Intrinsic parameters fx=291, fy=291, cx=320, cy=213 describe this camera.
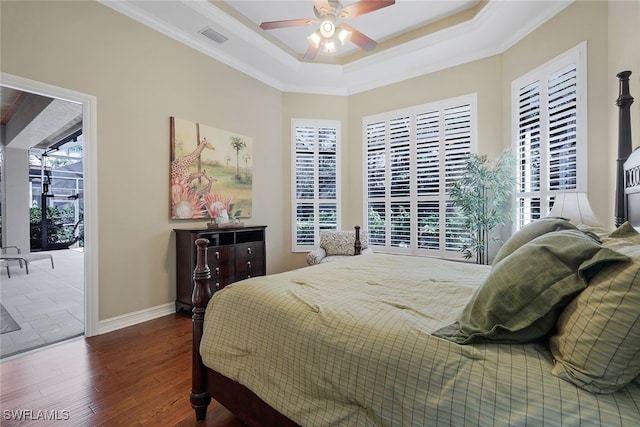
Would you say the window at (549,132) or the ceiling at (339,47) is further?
the ceiling at (339,47)

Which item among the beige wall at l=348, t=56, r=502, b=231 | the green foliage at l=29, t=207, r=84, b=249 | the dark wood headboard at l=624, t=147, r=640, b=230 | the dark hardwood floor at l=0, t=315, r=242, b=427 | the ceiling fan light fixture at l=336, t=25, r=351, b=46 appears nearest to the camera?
the dark hardwood floor at l=0, t=315, r=242, b=427

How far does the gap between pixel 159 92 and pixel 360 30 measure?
275cm

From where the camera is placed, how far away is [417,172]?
15.1 ft

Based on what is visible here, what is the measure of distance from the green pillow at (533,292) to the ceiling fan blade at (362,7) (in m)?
2.39

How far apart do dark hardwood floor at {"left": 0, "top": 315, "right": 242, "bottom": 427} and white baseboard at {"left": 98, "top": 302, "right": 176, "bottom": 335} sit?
0.14 m

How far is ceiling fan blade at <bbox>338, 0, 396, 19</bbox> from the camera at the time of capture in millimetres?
2494

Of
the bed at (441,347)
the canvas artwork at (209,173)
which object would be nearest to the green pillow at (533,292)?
the bed at (441,347)

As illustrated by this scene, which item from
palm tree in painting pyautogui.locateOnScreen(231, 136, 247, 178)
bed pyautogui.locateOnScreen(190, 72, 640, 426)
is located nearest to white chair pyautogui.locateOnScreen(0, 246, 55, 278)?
palm tree in painting pyautogui.locateOnScreen(231, 136, 247, 178)

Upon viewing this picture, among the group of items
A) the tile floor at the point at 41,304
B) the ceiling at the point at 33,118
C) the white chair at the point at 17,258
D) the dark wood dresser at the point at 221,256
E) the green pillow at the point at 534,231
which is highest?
the ceiling at the point at 33,118

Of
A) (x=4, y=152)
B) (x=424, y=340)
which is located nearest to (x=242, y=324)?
(x=424, y=340)

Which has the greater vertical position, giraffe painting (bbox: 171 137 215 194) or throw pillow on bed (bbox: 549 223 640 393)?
giraffe painting (bbox: 171 137 215 194)

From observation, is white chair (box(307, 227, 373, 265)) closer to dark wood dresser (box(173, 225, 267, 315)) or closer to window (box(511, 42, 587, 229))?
dark wood dresser (box(173, 225, 267, 315))

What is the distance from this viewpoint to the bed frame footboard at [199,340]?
1.64 metres

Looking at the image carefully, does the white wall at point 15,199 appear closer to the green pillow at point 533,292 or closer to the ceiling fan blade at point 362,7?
the ceiling fan blade at point 362,7
